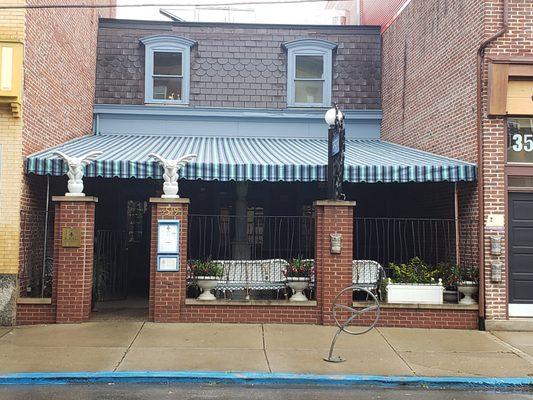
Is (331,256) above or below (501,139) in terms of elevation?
below

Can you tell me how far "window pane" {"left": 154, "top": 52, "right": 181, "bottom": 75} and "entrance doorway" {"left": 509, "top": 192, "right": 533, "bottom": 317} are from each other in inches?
356

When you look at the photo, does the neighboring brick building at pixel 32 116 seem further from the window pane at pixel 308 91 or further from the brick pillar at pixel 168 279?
the window pane at pixel 308 91

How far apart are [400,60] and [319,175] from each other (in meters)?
5.20

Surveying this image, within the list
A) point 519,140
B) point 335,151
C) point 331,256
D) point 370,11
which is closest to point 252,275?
point 331,256

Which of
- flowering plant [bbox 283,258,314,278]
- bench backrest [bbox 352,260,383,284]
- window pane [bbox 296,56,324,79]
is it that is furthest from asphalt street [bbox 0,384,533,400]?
window pane [bbox 296,56,324,79]

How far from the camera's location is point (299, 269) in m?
10.3

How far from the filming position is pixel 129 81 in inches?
579

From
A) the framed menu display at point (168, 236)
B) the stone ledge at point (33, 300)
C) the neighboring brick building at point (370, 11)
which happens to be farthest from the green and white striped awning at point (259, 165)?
the neighboring brick building at point (370, 11)

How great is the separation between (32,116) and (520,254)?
949 cm

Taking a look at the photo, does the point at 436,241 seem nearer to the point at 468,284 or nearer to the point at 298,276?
the point at 468,284

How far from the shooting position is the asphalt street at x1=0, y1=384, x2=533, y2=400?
247 inches

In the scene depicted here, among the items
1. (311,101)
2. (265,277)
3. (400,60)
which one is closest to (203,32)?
(311,101)

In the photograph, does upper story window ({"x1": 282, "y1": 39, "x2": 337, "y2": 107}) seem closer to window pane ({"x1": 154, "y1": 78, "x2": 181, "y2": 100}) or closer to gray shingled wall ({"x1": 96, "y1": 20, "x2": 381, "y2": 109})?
gray shingled wall ({"x1": 96, "y1": 20, "x2": 381, "y2": 109})

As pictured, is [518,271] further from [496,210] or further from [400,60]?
[400,60]
